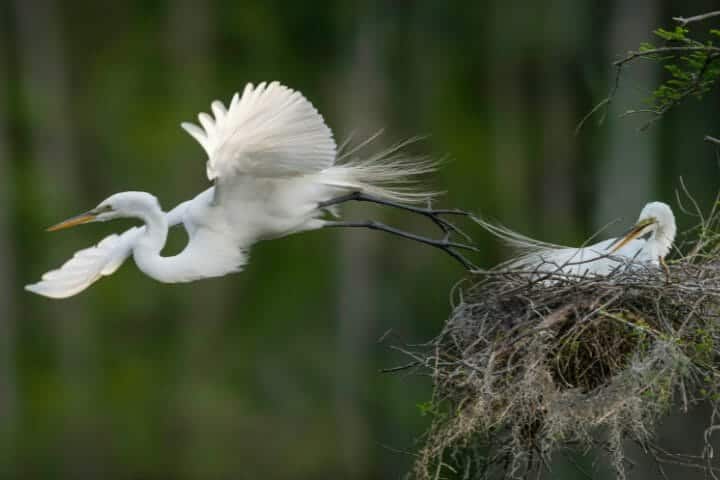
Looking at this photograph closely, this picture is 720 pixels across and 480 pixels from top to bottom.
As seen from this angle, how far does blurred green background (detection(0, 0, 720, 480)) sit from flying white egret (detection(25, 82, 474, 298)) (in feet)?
16.0

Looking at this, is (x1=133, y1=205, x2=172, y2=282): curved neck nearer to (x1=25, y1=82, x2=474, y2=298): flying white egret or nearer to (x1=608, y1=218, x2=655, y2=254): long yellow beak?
(x1=25, y1=82, x2=474, y2=298): flying white egret

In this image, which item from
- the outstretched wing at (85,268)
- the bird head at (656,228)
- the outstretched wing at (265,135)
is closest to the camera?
the outstretched wing at (265,135)

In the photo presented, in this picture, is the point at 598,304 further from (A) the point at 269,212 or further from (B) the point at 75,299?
(B) the point at 75,299

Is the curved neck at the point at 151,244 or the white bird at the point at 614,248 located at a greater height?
the curved neck at the point at 151,244

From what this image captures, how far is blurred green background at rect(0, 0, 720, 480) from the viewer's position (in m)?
9.90

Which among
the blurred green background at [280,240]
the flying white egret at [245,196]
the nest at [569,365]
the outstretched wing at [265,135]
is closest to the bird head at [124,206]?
the flying white egret at [245,196]

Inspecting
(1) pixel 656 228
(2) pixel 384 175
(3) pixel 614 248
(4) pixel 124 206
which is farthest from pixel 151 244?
(1) pixel 656 228

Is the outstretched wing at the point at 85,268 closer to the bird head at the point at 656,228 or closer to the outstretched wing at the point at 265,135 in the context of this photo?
the outstretched wing at the point at 265,135

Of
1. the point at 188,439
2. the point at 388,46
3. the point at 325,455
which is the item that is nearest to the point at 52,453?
the point at 188,439

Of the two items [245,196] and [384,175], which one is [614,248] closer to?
[384,175]

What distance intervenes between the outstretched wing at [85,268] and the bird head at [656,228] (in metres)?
1.55

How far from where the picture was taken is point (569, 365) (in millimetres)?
3703

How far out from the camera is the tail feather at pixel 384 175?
15.0ft

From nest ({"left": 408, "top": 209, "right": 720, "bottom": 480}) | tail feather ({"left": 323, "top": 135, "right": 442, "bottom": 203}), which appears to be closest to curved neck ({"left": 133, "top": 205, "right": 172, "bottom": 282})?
tail feather ({"left": 323, "top": 135, "right": 442, "bottom": 203})
